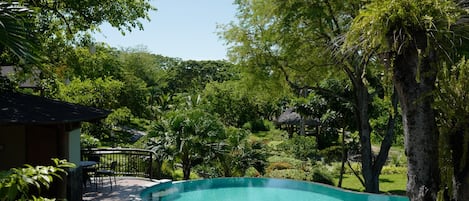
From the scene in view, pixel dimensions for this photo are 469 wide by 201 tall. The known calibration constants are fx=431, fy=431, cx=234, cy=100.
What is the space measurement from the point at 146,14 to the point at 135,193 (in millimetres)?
6047

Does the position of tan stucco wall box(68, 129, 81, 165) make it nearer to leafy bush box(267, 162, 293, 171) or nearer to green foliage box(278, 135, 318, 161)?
leafy bush box(267, 162, 293, 171)

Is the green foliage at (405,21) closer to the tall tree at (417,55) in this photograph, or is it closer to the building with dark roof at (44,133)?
the tall tree at (417,55)

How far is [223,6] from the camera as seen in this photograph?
1919 cm

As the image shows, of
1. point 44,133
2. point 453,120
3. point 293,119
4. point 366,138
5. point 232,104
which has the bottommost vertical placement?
point 366,138

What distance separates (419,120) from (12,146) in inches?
441

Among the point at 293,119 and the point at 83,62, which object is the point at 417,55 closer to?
the point at 83,62

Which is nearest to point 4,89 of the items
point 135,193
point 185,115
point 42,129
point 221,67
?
point 42,129

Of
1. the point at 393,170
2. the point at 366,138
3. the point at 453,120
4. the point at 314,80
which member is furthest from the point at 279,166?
the point at 453,120

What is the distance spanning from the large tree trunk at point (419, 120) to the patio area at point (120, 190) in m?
9.38

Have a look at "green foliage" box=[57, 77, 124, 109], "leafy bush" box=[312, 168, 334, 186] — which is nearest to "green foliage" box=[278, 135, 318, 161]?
"leafy bush" box=[312, 168, 334, 186]

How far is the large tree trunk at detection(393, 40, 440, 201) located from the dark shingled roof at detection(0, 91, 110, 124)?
24.7 ft

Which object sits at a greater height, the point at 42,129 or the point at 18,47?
the point at 18,47

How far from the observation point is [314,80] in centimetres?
1758

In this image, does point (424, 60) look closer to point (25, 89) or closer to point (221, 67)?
point (25, 89)
